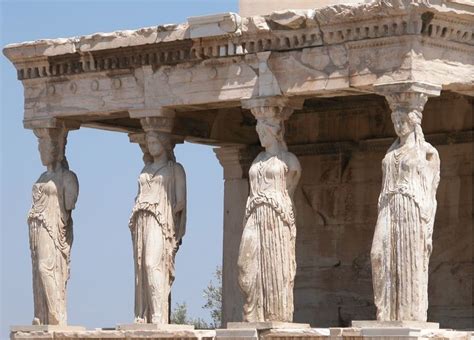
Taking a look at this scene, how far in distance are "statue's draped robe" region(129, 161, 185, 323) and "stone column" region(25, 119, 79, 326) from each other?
1.28m

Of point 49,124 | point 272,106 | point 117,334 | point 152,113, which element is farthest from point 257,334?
point 49,124

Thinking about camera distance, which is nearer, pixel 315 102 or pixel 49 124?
pixel 49 124

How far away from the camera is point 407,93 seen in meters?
26.7

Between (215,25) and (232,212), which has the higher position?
(215,25)

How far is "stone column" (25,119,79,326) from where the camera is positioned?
2997cm

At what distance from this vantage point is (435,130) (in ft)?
101

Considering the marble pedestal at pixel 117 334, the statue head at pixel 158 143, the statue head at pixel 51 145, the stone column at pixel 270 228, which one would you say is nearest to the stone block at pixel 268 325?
the stone column at pixel 270 228

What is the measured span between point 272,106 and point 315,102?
153 inches

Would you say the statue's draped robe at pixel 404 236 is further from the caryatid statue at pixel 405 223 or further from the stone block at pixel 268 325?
the stone block at pixel 268 325

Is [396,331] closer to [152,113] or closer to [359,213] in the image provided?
[152,113]

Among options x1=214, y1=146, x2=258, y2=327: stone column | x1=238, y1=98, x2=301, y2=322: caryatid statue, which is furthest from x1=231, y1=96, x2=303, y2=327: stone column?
x1=214, y1=146, x2=258, y2=327: stone column

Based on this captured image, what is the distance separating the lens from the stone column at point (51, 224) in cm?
2997

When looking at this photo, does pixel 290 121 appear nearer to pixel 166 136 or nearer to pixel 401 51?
pixel 166 136

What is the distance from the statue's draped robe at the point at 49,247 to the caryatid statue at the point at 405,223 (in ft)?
16.4
